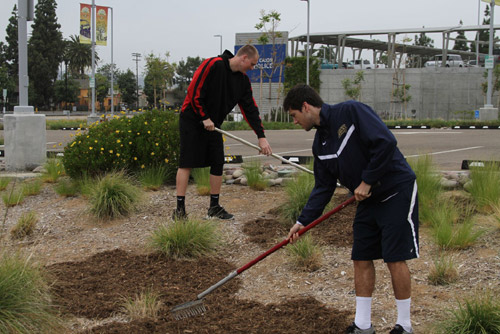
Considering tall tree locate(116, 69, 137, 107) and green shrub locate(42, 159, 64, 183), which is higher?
tall tree locate(116, 69, 137, 107)

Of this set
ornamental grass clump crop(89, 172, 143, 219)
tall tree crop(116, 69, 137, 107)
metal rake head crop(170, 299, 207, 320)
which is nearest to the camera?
metal rake head crop(170, 299, 207, 320)

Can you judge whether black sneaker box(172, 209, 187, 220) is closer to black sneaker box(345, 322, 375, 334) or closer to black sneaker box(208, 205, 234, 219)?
black sneaker box(208, 205, 234, 219)

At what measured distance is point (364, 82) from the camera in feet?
132

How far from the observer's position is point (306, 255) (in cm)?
481

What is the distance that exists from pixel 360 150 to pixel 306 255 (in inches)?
69.1

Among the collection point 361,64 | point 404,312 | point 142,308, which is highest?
point 361,64

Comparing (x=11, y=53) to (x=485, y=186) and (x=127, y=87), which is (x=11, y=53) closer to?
(x=127, y=87)

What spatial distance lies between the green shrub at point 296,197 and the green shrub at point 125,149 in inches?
83.0

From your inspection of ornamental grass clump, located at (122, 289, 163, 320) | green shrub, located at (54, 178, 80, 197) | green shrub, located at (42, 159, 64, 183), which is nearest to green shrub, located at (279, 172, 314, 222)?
ornamental grass clump, located at (122, 289, 163, 320)

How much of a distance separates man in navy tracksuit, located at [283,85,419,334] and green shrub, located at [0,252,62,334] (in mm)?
1922

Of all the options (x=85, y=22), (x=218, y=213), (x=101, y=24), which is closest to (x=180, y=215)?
(x=218, y=213)

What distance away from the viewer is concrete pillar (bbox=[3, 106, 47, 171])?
892 cm

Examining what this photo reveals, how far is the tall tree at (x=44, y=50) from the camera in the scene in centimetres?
7056

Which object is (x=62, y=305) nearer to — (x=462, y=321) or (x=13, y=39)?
(x=462, y=321)
